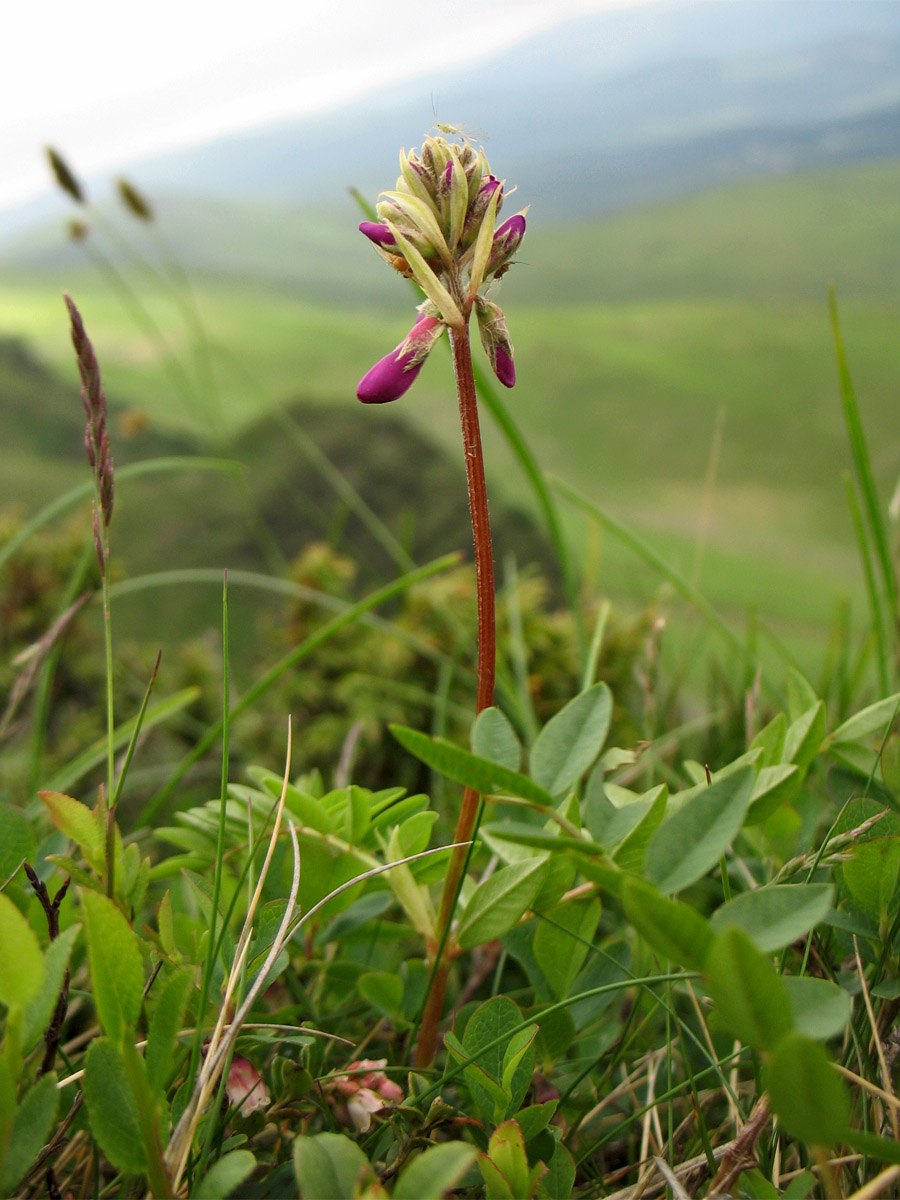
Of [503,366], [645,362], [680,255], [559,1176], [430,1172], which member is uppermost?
[680,255]

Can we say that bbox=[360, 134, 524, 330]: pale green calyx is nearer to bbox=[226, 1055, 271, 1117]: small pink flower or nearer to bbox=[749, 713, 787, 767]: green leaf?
bbox=[749, 713, 787, 767]: green leaf

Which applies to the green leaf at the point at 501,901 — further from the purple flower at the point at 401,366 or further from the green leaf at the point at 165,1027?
the purple flower at the point at 401,366

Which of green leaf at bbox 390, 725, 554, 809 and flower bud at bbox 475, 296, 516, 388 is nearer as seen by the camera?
green leaf at bbox 390, 725, 554, 809

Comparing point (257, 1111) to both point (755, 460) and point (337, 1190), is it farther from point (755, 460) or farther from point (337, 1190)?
point (755, 460)

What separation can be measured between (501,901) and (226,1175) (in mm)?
187

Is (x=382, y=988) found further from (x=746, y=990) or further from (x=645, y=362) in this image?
(x=645, y=362)

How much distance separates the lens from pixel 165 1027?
0.40m

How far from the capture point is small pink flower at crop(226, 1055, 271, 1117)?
0.48 meters

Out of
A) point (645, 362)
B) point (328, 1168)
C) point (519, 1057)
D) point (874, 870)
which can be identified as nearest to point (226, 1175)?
point (328, 1168)

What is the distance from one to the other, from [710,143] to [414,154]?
2.58 metres

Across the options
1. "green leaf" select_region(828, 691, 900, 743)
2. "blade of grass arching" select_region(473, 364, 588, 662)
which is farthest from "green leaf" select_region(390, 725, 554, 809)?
"blade of grass arching" select_region(473, 364, 588, 662)

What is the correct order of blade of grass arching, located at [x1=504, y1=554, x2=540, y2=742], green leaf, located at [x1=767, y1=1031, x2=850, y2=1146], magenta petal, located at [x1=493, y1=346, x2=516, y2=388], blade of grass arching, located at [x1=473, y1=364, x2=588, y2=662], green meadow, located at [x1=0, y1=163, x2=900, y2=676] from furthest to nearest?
green meadow, located at [x1=0, y1=163, x2=900, y2=676] < blade of grass arching, located at [x1=504, y1=554, x2=540, y2=742] < blade of grass arching, located at [x1=473, y1=364, x2=588, y2=662] < magenta petal, located at [x1=493, y1=346, x2=516, y2=388] < green leaf, located at [x1=767, y1=1031, x2=850, y2=1146]

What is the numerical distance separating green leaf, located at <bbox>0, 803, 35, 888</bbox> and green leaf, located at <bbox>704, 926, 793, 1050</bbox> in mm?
450

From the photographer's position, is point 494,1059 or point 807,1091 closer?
point 807,1091
